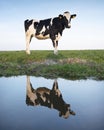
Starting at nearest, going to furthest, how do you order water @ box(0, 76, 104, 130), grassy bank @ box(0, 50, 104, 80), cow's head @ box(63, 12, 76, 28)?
water @ box(0, 76, 104, 130)
grassy bank @ box(0, 50, 104, 80)
cow's head @ box(63, 12, 76, 28)

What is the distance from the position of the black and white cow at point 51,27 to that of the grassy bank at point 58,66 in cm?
178

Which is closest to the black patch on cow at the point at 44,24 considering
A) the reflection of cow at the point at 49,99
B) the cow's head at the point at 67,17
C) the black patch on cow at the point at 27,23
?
the black patch on cow at the point at 27,23

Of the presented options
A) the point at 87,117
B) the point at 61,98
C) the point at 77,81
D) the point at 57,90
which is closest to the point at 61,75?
the point at 77,81

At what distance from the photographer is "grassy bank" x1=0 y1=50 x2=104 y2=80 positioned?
20.6m

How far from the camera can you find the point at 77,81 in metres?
17.5

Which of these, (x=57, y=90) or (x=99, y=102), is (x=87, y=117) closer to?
(x=99, y=102)

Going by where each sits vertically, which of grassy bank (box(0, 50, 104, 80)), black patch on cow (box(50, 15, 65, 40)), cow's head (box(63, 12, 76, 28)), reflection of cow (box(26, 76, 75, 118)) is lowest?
grassy bank (box(0, 50, 104, 80))

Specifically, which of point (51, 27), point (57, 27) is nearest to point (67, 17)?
point (57, 27)

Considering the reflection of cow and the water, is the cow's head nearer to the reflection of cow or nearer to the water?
the water

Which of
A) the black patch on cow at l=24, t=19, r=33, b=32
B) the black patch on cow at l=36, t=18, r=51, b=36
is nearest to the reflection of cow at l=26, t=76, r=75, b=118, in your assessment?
the black patch on cow at l=36, t=18, r=51, b=36

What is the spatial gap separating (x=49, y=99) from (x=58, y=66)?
1027cm

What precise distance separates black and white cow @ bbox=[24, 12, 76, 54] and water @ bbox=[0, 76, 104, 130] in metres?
13.3

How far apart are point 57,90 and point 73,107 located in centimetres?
339

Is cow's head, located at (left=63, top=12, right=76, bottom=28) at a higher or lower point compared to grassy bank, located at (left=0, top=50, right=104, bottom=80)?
higher
